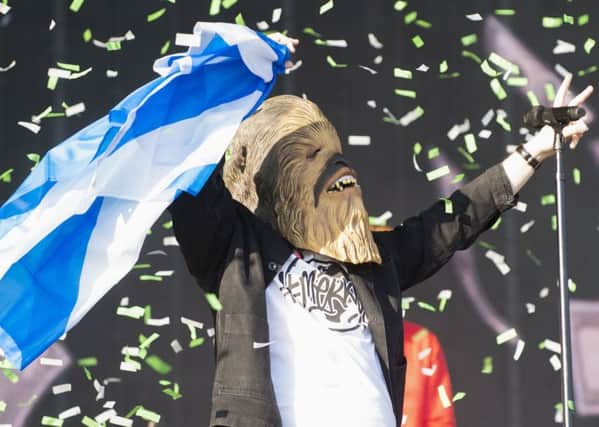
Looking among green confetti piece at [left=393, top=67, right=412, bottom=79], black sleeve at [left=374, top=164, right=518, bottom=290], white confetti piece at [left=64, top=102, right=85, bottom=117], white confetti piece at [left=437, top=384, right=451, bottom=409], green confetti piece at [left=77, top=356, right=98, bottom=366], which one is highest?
green confetti piece at [left=393, top=67, right=412, bottom=79]

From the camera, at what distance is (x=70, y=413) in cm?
423

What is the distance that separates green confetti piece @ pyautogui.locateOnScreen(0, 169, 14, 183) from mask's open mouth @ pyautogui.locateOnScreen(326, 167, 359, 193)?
1484 millimetres

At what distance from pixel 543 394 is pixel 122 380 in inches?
61.3

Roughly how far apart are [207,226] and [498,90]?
1.89m

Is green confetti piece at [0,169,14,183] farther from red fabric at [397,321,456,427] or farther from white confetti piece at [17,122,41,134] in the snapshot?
red fabric at [397,321,456,427]

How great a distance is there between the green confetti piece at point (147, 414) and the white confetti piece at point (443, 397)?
3.26ft

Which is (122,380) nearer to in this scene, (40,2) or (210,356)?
(210,356)

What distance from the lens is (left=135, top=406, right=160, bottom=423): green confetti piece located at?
169 inches

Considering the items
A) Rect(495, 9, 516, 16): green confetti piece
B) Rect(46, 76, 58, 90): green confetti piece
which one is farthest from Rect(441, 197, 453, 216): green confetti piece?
Rect(46, 76, 58, 90): green confetti piece

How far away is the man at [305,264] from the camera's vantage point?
3.03 meters

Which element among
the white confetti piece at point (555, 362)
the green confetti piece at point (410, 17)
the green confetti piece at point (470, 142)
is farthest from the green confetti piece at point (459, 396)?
the green confetti piece at point (410, 17)

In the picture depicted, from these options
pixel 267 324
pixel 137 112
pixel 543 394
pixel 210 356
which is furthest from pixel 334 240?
pixel 543 394

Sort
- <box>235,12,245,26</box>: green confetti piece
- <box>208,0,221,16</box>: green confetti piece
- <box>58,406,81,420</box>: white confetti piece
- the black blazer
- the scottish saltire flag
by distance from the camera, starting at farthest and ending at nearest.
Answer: <box>208,0,221,16</box>: green confetti piece → <box>235,12,245,26</box>: green confetti piece → <box>58,406,81,420</box>: white confetti piece → the scottish saltire flag → the black blazer

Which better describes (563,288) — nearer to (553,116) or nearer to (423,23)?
(553,116)
